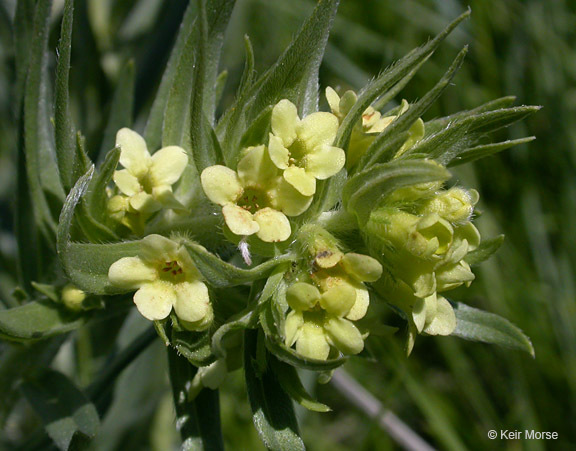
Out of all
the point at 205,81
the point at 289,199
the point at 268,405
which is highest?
the point at 205,81

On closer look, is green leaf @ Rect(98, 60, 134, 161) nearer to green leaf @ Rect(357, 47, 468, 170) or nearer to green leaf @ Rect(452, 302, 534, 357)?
green leaf @ Rect(357, 47, 468, 170)

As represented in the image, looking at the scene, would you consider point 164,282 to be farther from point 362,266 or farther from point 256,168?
point 362,266

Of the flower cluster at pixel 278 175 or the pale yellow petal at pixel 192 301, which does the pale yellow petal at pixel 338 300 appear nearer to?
the flower cluster at pixel 278 175

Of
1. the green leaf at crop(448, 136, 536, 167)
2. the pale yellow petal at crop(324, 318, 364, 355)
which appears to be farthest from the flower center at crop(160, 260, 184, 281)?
the green leaf at crop(448, 136, 536, 167)

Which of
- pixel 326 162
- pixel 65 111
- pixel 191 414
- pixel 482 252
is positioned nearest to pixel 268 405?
pixel 191 414

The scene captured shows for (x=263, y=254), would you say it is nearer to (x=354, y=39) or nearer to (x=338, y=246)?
(x=338, y=246)

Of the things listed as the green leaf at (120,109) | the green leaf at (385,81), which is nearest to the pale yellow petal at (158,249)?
the green leaf at (385,81)
